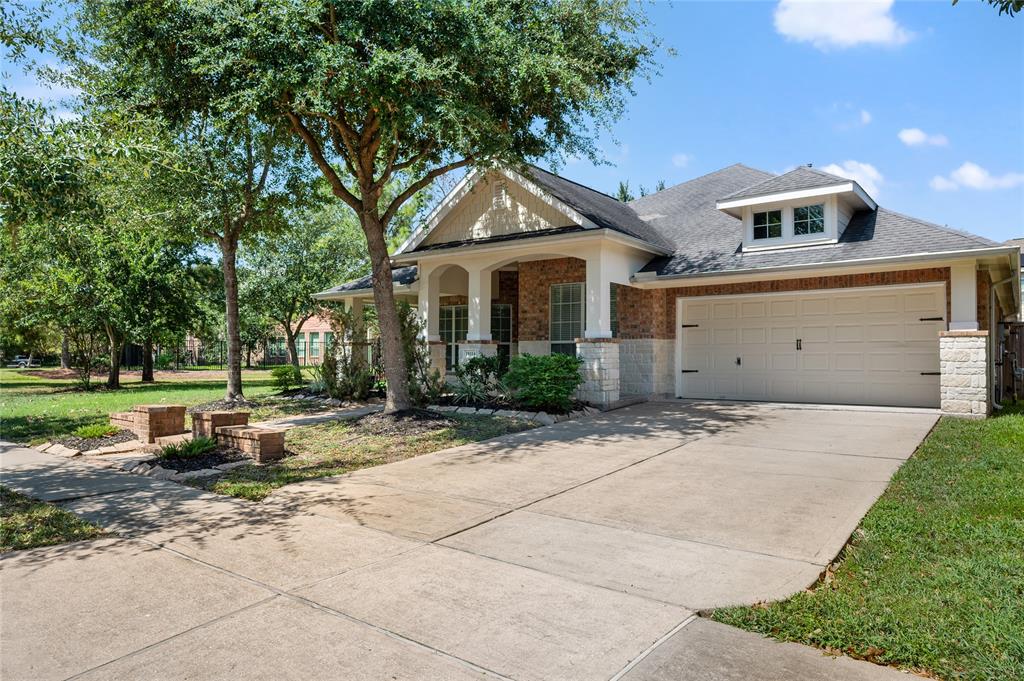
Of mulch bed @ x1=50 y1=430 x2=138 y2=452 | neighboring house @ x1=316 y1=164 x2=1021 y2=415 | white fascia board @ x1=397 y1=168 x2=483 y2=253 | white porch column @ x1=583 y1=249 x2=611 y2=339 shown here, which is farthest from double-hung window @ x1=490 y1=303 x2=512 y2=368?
mulch bed @ x1=50 y1=430 x2=138 y2=452

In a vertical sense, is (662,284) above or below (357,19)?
below

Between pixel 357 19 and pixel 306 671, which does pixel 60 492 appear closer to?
pixel 306 671

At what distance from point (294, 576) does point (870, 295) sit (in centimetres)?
1244

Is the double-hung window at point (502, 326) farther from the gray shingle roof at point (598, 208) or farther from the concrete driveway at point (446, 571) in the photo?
the concrete driveway at point (446, 571)

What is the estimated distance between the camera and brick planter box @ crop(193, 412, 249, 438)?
8695 millimetres

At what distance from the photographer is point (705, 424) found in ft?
35.3

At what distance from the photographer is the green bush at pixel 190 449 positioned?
775cm

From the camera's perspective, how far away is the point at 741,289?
1412cm

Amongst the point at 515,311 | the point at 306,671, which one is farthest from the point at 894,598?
the point at 515,311

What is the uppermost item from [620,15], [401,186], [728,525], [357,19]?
[401,186]

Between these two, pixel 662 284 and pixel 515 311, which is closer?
pixel 662 284

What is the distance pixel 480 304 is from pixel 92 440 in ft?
26.3

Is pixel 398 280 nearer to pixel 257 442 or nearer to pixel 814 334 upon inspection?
pixel 257 442

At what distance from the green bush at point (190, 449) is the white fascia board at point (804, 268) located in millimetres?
9222
